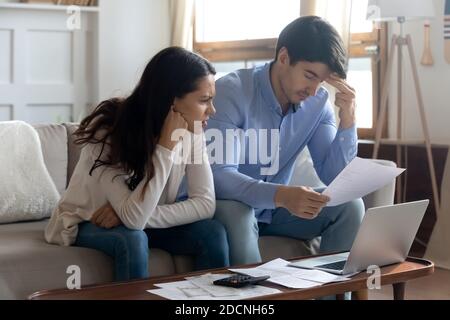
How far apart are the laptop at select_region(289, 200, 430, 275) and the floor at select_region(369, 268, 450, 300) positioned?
3.57 ft

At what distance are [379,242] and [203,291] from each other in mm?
486

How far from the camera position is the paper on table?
200cm

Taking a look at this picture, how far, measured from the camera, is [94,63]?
207 inches

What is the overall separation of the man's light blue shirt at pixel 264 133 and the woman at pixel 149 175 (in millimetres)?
86

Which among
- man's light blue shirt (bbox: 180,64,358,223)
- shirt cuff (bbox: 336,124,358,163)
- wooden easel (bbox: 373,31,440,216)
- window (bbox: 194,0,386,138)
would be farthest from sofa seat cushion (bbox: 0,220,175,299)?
window (bbox: 194,0,386,138)

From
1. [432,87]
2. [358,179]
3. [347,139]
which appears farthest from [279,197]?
[432,87]

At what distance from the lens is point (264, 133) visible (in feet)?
8.20

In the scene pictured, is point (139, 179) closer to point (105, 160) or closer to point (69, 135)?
point (105, 160)

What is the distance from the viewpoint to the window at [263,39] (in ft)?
13.9

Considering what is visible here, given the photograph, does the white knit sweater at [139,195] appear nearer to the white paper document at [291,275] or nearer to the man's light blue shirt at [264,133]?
the man's light blue shirt at [264,133]

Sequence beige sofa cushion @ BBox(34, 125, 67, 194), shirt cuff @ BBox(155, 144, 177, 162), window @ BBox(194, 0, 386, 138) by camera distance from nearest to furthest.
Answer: shirt cuff @ BBox(155, 144, 177, 162), beige sofa cushion @ BBox(34, 125, 67, 194), window @ BBox(194, 0, 386, 138)

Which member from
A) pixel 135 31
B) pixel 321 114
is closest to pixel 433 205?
pixel 321 114

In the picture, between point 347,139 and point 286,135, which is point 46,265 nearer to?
point 286,135

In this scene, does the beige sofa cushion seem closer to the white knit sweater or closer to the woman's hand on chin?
the white knit sweater
